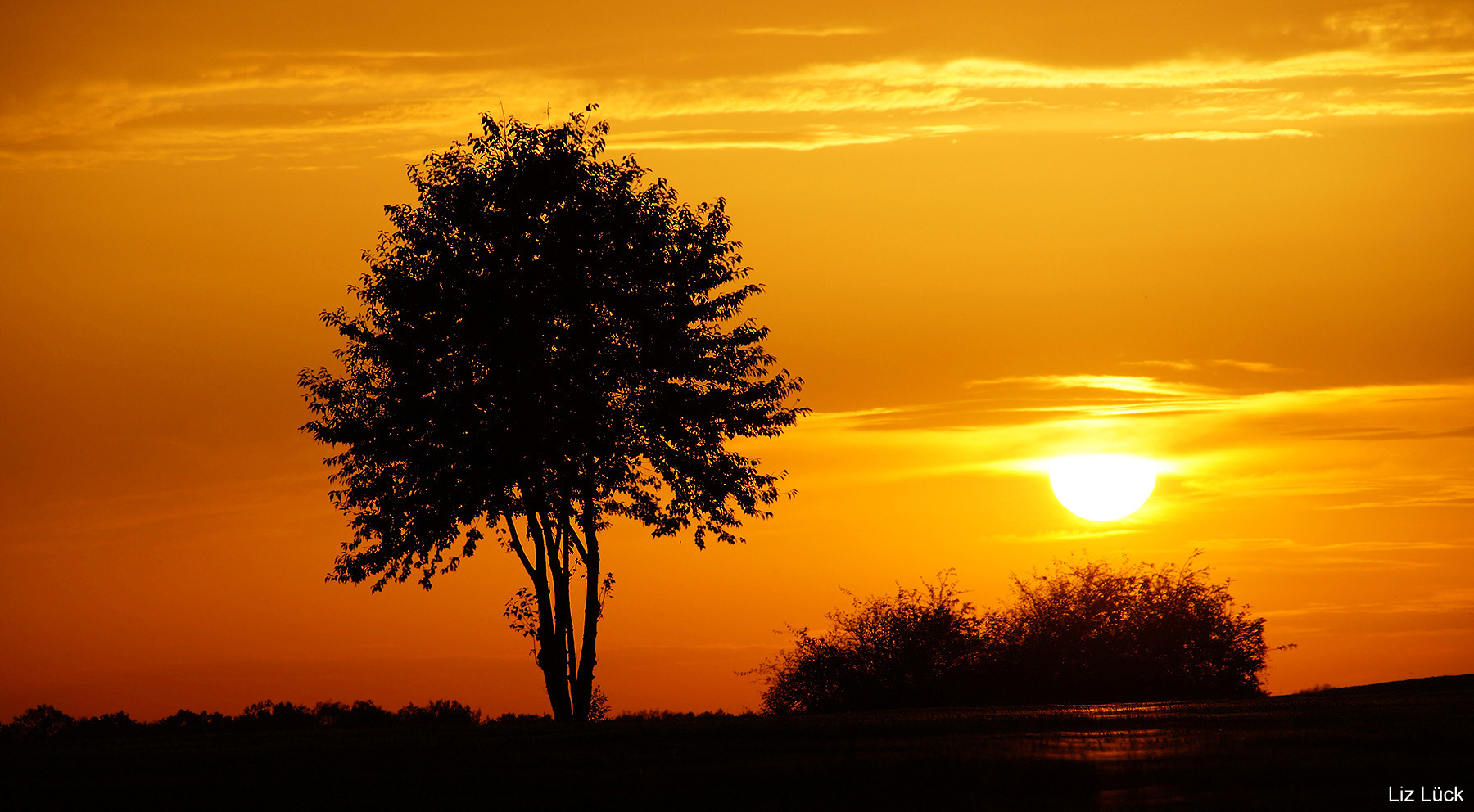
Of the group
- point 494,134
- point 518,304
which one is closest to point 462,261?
point 518,304

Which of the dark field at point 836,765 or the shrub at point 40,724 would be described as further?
the shrub at point 40,724

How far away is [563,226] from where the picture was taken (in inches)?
1225

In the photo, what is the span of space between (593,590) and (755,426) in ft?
18.3

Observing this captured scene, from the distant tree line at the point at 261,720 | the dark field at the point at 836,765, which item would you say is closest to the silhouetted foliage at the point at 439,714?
the distant tree line at the point at 261,720

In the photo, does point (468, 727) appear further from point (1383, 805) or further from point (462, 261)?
point (1383, 805)

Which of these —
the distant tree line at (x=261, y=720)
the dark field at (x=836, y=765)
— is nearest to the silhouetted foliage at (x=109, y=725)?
the distant tree line at (x=261, y=720)

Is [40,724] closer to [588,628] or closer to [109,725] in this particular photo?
[109,725]

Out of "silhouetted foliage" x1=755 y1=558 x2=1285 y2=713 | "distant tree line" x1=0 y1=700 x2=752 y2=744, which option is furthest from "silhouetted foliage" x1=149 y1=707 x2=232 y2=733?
"silhouetted foliage" x1=755 y1=558 x2=1285 y2=713

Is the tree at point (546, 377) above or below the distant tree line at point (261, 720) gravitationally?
above

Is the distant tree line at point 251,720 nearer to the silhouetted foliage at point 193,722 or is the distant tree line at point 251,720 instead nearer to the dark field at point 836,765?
the silhouetted foliage at point 193,722

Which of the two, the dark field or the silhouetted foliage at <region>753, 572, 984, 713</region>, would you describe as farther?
the silhouetted foliage at <region>753, 572, 984, 713</region>

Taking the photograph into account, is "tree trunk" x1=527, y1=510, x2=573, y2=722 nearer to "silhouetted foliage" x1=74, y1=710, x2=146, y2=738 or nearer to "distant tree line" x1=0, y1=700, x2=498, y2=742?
"distant tree line" x1=0, y1=700, x2=498, y2=742

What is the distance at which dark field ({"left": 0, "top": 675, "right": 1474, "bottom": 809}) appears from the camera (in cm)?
1277

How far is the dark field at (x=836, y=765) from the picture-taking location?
12.8 metres
